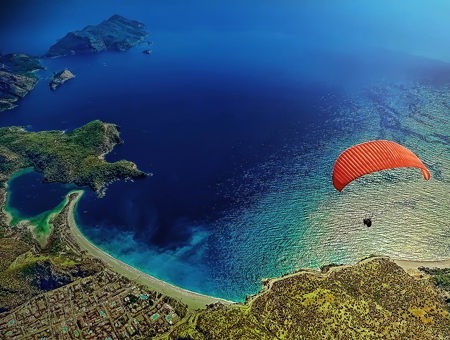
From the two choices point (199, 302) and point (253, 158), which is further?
point (253, 158)

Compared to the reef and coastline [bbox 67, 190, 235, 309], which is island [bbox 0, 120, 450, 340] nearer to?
coastline [bbox 67, 190, 235, 309]

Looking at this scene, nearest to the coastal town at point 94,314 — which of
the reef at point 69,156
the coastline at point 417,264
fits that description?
the reef at point 69,156

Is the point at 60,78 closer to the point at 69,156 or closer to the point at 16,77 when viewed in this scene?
the point at 16,77

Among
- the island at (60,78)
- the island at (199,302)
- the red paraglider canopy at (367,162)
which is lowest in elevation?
the island at (199,302)

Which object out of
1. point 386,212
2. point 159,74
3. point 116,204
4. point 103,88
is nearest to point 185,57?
point 159,74

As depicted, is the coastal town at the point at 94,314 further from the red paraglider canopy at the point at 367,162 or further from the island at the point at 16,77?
the island at the point at 16,77

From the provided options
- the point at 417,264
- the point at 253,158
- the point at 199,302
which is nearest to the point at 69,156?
the point at 253,158
